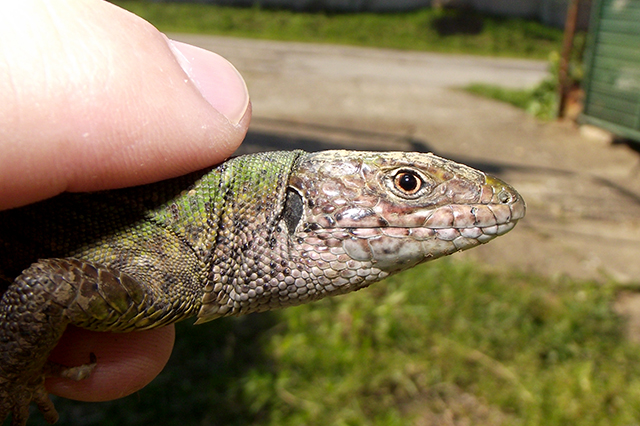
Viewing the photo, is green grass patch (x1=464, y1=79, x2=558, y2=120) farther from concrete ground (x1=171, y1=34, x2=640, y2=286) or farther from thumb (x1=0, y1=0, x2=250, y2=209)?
thumb (x1=0, y1=0, x2=250, y2=209)

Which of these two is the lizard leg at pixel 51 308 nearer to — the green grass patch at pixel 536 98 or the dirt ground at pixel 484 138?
the dirt ground at pixel 484 138

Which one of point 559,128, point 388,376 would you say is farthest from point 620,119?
point 388,376

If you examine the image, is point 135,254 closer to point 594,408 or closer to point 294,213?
point 294,213

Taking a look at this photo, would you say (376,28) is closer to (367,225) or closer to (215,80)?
(215,80)

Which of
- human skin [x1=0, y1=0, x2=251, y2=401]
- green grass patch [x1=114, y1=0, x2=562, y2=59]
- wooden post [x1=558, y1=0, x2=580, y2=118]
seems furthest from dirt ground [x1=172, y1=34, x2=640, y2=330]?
green grass patch [x1=114, y1=0, x2=562, y2=59]

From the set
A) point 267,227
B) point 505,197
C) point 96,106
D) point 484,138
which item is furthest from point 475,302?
point 484,138

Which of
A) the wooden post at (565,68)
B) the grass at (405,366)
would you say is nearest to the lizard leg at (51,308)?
the grass at (405,366)

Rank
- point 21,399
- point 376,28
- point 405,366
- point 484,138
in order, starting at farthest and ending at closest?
point 376,28, point 484,138, point 405,366, point 21,399
